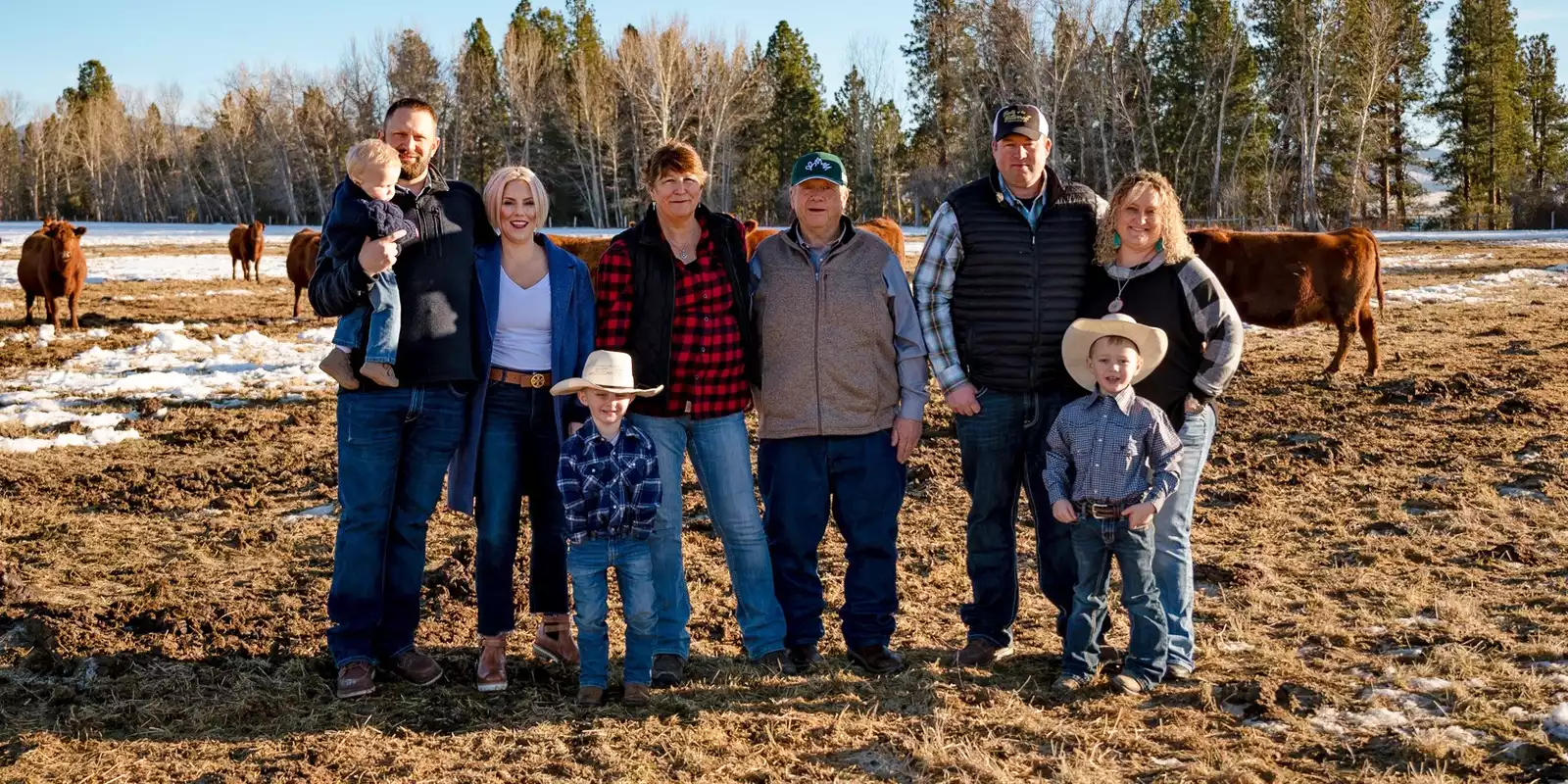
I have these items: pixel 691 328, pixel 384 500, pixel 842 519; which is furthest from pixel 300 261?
pixel 842 519

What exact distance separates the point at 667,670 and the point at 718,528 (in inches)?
22.3

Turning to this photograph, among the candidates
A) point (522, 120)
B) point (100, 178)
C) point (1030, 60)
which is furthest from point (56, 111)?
point (1030, 60)

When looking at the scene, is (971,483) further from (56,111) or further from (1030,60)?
(56,111)

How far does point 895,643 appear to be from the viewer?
14.9 ft

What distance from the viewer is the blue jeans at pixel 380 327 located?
12.4 ft

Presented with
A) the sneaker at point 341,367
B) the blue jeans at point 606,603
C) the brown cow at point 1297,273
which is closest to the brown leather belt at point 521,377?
the sneaker at point 341,367

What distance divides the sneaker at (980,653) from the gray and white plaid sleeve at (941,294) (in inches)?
38.5

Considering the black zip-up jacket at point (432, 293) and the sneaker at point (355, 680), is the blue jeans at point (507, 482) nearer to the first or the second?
the black zip-up jacket at point (432, 293)

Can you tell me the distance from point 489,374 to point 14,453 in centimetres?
585

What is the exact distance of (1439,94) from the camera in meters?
44.9

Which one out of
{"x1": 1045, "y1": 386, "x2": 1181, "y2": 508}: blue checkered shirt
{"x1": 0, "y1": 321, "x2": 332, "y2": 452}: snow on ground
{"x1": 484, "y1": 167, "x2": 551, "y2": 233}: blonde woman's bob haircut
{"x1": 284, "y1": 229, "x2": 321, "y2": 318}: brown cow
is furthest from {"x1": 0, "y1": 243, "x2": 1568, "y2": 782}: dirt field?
{"x1": 284, "y1": 229, "x2": 321, "y2": 318}: brown cow

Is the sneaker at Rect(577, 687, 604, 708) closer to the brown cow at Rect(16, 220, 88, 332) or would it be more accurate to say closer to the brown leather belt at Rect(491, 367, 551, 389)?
the brown leather belt at Rect(491, 367, 551, 389)

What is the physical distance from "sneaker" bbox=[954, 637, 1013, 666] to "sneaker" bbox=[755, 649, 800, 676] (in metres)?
0.63

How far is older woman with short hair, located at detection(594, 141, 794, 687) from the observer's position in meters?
4.04
